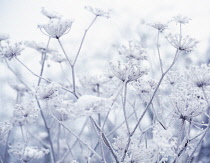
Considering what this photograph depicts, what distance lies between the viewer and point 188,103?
10.7 feet

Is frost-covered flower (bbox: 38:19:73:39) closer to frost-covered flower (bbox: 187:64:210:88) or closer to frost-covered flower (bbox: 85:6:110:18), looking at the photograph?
frost-covered flower (bbox: 85:6:110:18)

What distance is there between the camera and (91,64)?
10.6 meters

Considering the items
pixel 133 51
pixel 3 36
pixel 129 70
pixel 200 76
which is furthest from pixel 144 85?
pixel 3 36

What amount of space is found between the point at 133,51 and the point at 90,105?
1333mm

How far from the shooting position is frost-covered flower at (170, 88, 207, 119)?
320 cm

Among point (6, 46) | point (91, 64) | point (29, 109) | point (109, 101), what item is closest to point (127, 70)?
point (109, 101)

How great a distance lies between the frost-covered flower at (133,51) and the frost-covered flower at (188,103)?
2.73ft

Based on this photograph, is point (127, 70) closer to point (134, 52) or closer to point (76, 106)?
point (134, 52)

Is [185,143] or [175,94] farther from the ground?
[175,94]

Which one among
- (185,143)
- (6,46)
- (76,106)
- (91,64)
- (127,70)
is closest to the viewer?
(76,106)

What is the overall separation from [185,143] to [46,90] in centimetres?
192

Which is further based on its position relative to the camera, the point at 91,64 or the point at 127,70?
the point at 91,64

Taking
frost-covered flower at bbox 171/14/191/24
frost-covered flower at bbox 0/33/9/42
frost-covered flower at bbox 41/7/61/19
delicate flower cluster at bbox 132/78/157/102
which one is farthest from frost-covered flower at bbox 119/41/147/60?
frost-covered flower at bbox 0/33/9/42

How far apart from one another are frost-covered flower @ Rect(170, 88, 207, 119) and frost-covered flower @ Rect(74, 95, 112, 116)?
87 cm
